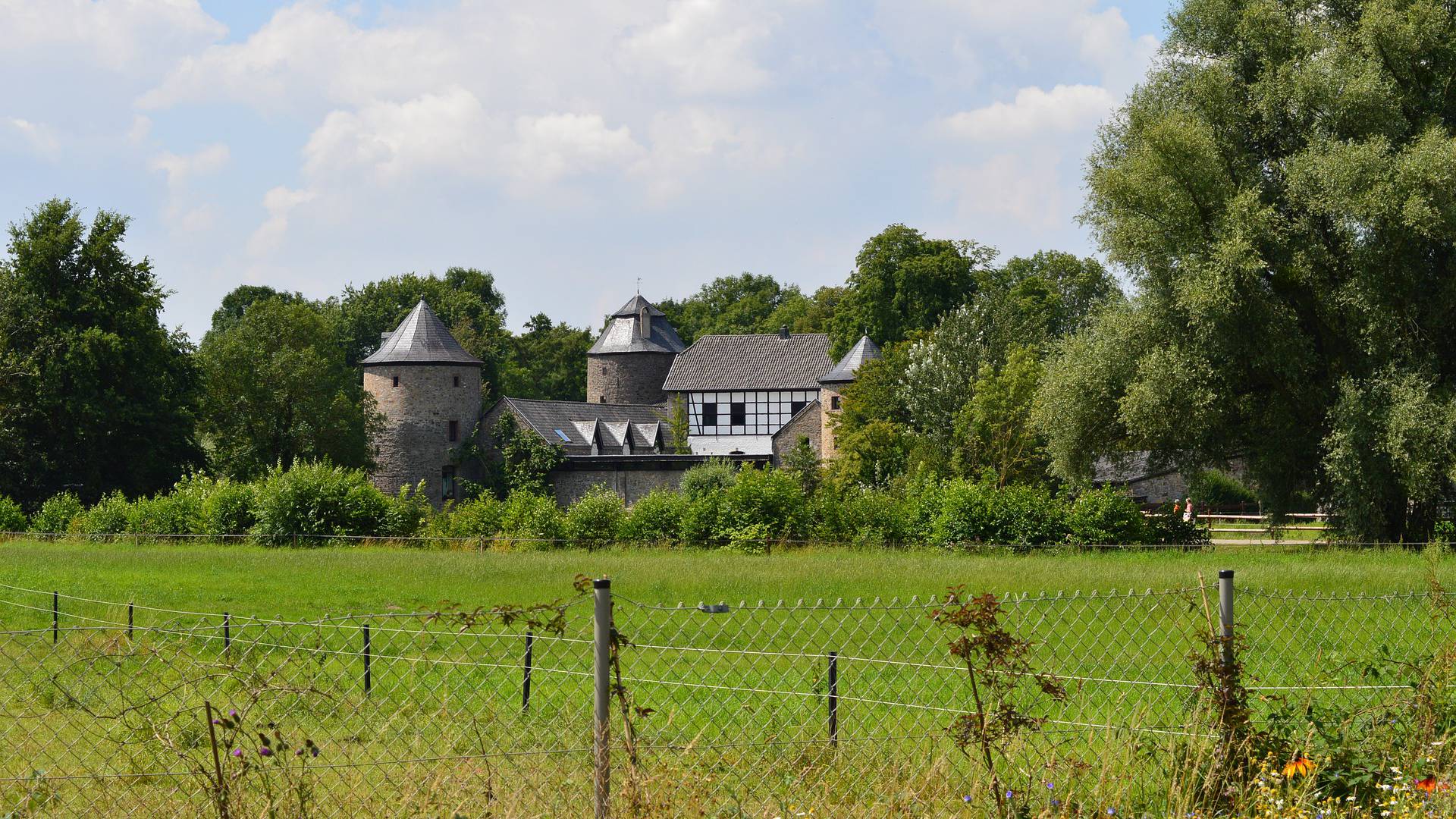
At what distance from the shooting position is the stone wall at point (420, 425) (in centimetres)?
5772

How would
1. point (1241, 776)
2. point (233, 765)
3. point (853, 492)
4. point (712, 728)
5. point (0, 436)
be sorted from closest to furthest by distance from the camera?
point (233, 765) → point (1241, 776) → point (712, 728) → point (853, 492) → point (0, 436)

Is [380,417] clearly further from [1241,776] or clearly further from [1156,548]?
[1241,776]

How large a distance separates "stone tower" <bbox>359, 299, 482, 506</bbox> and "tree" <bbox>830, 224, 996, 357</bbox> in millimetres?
17966

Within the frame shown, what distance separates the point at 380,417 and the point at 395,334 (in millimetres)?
3945

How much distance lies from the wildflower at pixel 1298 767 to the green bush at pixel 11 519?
38491mm

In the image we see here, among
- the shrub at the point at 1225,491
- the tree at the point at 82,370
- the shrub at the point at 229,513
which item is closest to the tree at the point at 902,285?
the shrub at the point at 1225,491

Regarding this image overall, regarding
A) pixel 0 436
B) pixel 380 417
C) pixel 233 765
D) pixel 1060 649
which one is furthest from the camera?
pixel 380 417

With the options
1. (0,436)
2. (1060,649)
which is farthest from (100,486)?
(1060,649)

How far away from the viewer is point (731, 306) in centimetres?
10531

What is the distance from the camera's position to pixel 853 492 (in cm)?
3400

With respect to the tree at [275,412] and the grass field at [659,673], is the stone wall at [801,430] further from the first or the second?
the grass field at [659,673]

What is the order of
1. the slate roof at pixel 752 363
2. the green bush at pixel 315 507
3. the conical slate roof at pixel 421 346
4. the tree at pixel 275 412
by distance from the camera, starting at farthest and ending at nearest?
the slate roof at pixel 752 363
the conical slate roof at pixel 421 346
the tree at pixel 275 412
the green bush at pixel 315 507

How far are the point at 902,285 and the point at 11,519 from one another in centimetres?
3903

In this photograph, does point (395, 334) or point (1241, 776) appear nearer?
point (1241, 776)
